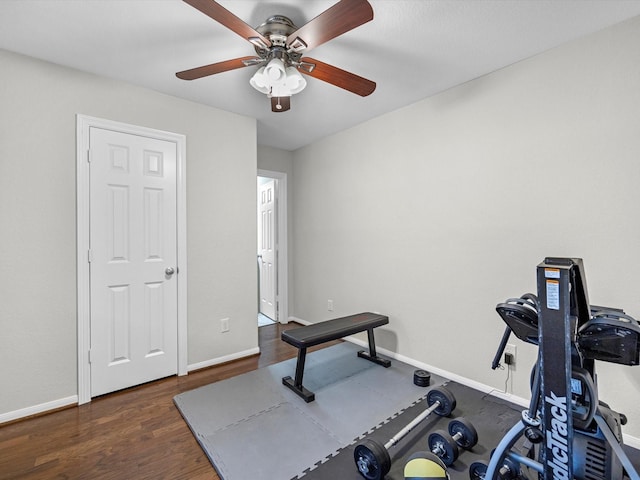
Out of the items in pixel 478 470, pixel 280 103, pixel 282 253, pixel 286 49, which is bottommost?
pixel 478 470

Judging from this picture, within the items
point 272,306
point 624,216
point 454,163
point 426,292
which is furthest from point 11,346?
point 624,216

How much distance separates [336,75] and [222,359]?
273cm

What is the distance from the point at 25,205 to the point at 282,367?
2.39 metres

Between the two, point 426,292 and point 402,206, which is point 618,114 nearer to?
point 402,206

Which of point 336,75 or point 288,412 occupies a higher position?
point 336,75

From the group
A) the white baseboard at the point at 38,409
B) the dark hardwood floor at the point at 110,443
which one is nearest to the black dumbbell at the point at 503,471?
the dark hardwood floor at the point at 110,443

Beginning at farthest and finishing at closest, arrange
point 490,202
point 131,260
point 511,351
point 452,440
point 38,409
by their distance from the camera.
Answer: point 131,260
point 490,202
point 511,351
point 38,409
point 452,440

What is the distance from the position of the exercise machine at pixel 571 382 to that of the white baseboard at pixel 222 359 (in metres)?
2.38

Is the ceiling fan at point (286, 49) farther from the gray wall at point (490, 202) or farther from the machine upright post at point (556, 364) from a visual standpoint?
the machine upright post at point (556, 364)

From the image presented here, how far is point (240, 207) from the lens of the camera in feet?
10.3

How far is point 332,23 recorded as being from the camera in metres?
1.41

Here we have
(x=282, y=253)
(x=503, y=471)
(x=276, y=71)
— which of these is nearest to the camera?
(x=503, y=471)

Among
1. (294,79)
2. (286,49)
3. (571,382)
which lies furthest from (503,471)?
(286,49)

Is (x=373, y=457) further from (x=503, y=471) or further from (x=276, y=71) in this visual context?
(x=276, y=71)
